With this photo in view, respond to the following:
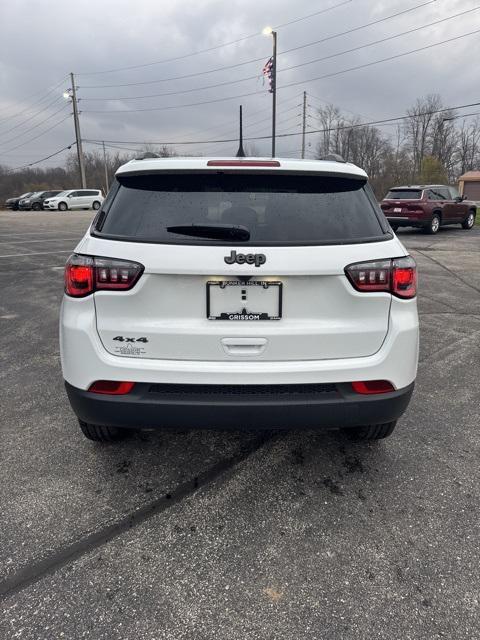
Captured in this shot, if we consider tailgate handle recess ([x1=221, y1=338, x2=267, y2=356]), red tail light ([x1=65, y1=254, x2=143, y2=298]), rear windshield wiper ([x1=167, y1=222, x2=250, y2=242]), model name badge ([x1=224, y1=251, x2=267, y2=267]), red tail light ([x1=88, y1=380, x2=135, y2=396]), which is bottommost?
red tail light ([x1=88, y1=380, x2=135, y2=396])

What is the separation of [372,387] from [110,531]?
4.80 ft

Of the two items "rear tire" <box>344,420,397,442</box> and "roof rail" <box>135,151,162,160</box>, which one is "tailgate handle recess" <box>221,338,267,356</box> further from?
"roof rail" <box>135,151,162,160</box>

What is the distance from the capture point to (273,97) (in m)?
23.7

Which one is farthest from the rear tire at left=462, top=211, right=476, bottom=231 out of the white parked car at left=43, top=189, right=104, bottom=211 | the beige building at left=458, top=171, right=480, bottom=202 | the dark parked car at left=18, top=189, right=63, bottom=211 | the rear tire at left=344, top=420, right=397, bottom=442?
the beige building at left=458, top=171, right=480, bottom=202

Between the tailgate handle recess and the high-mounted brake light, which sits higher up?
the high-mounted brake light

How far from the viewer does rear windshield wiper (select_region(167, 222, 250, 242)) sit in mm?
2150

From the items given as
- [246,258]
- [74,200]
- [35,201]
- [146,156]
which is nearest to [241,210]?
[246,258]

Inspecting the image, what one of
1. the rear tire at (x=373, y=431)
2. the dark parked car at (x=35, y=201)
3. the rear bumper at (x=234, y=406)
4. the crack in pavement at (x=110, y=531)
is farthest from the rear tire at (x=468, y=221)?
the dark parked car at (x=35, y=201)

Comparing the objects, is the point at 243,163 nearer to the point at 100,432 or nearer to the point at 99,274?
the point at 99,274

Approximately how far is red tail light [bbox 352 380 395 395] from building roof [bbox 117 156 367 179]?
1.09m

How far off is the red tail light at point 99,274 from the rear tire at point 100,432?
0.87 m

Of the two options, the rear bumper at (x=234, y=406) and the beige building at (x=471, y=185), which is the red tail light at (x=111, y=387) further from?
the beige building at (x=471, y=185)

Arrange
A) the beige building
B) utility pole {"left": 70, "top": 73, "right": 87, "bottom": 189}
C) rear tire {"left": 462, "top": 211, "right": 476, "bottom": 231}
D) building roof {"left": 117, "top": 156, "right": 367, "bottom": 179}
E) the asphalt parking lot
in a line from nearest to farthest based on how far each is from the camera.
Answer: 1. the asphalt parking lot
2. building roof {"left": 117, "top": 156, "right": 367, "bottom": 179}
3. rear tire {"left": 462, "top": 211, "right": 476, "bottom": 231}
4. utility pole {"left": 70, "top": 73, "right": 87, "bottom": 189}
5. the beige building

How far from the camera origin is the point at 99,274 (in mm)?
2166
